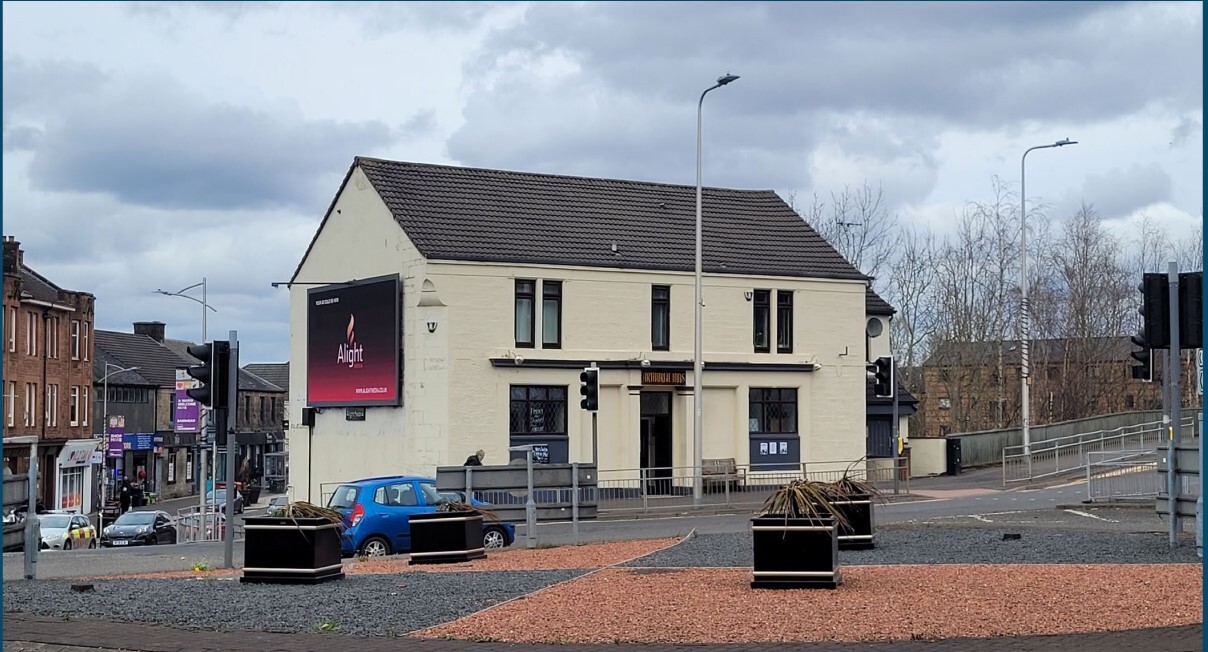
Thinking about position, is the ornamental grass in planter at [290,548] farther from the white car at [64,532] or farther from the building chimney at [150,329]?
the building chimney at [150,329]

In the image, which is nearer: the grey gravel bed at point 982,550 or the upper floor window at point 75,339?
the grey gravel bed at point 982,550

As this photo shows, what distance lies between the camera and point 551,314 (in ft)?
137

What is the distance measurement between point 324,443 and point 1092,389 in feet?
126

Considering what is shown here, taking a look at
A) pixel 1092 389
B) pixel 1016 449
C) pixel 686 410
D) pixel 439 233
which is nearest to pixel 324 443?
pixel 439 233

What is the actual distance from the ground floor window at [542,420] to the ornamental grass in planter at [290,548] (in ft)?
80.1

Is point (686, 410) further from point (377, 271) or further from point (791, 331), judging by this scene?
point (377, 271)

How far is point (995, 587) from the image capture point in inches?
553

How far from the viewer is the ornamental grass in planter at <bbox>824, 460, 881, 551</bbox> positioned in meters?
17.4

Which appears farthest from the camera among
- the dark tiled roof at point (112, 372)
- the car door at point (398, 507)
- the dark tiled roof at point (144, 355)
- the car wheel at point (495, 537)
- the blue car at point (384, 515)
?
the dark tiled roof at point (144, 355)

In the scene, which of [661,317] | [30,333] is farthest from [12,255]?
[661,317]

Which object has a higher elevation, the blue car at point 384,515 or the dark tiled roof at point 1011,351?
the dark tiled roof at point 1011,351

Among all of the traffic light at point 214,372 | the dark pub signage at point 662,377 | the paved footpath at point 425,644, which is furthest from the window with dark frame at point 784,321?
the paved footpath at point 425,644

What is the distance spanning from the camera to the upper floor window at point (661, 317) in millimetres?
42969

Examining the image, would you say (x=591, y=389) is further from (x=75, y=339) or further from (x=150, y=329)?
(x=150, y=329)
